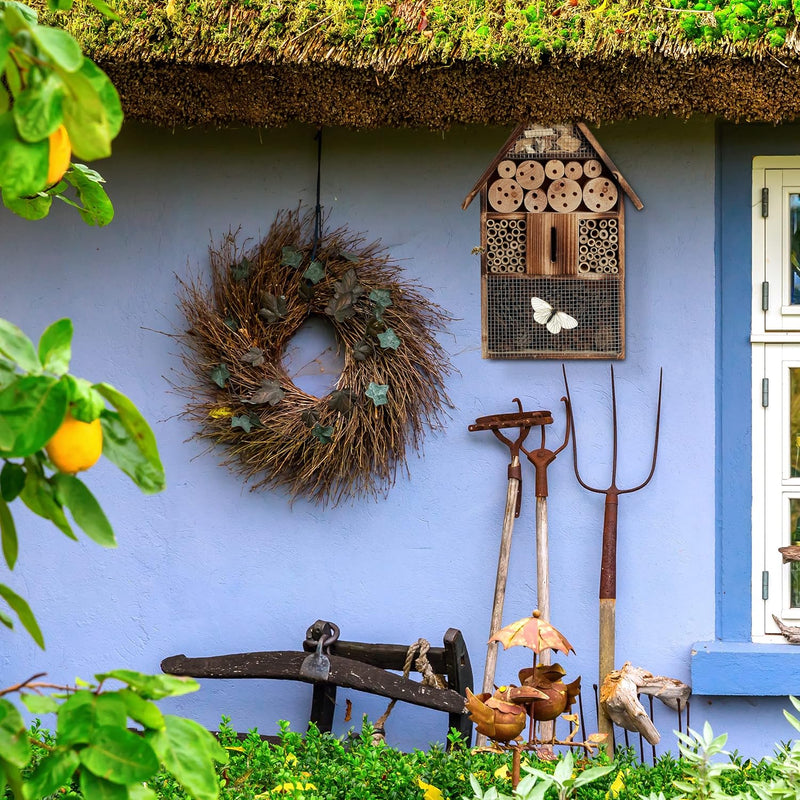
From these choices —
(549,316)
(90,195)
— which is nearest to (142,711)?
(90,195)

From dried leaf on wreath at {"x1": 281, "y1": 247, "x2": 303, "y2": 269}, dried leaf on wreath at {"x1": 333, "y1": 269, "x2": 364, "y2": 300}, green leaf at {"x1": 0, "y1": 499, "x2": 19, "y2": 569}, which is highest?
dried leaf on wreath at {"x1": 281, "y1": 247, "x2": 303, "y2": 269}

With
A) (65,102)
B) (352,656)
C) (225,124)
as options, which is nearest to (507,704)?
(65,102)

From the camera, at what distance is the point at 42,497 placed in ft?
2.24

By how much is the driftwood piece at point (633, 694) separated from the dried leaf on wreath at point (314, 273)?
1.47 meters

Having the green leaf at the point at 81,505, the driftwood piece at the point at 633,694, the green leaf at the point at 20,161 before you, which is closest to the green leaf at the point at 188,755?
the green leaf at the point at 81,505

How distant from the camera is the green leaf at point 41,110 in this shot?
1.95 feet

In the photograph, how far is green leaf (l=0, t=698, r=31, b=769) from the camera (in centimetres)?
64

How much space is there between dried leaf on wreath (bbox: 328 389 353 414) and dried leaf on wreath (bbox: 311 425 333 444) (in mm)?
62

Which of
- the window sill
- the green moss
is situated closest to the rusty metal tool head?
the window sill

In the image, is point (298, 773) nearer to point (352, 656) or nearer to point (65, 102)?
point (352, 656)

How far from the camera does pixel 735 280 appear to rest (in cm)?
286

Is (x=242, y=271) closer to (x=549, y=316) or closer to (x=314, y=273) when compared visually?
(x=314, y=273)

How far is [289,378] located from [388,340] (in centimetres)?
36

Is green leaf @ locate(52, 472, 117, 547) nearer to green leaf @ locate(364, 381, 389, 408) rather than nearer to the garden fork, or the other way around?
green leaf @ locate(364, 381, 389, 408)
